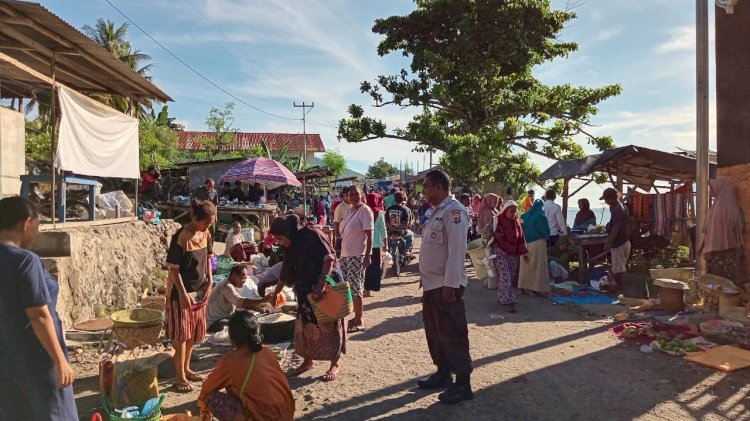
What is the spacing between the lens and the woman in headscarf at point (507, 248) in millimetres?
7996

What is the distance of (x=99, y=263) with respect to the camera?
7.39 meters

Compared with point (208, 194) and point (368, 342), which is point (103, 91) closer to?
point (208, 194)

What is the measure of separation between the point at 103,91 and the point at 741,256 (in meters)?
10.8

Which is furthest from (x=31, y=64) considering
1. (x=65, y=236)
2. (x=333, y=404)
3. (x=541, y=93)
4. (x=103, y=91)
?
(x=541, y=93)

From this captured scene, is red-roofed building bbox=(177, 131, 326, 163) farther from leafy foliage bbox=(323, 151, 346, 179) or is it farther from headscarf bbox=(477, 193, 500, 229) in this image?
headscarf bbox=(477, 193, 500, 229)

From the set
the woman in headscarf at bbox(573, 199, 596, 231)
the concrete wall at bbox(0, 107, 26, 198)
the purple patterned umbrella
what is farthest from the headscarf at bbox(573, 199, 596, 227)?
the concrete wall at bbox(0, 107, 26, 198)

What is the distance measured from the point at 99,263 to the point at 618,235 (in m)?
8.57

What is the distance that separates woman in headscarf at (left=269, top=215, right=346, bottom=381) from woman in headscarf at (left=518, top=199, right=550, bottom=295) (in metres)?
5.05

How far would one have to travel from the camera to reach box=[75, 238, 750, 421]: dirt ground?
419 cm

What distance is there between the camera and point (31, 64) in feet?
25.4

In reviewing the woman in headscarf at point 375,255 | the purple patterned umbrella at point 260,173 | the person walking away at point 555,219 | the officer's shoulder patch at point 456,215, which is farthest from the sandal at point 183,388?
the purple patterned umbrella at point 260,173

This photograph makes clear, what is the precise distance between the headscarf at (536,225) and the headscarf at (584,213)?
3.29 metres

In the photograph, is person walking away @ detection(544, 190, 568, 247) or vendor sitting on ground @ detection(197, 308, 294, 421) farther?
person walking away @ detection(544, 190, 568, 247)

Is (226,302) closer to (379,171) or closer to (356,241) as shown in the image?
(356,241)
